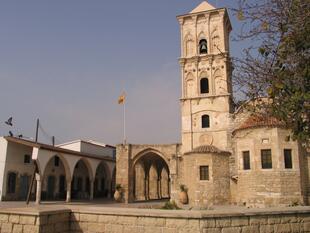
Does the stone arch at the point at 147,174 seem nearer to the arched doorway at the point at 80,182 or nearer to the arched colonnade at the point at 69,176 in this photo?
the arched colonnade at the point at 69,176

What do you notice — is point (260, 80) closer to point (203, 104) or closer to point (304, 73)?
point (304, 73)

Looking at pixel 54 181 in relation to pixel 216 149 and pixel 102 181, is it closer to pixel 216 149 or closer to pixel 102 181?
pixel 102 181

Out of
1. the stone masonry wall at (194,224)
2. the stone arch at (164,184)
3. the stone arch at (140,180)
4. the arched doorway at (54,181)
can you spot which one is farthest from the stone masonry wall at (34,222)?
the stone arch at (164,184)

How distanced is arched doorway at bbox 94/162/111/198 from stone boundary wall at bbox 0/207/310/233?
26.5 m

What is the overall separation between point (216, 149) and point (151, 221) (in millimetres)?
17200

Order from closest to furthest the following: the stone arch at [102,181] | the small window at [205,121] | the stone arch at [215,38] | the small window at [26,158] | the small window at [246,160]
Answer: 1. the small window at [246,160]
2. the small window at [26,158]
3. the small window at [205,121]
4. the stone arch at [215,38]
5. the stone arch at [102,181]

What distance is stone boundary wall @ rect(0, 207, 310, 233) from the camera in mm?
6195

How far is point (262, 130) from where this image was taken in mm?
19594

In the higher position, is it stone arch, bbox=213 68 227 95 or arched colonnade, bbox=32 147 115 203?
stone arch, bbox=213 68 227 95

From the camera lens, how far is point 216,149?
23078 mm

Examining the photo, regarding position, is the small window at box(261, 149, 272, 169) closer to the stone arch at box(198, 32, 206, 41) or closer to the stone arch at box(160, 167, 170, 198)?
the stone arch at box(198, 32, 206, 41)

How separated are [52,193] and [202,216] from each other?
23.7m

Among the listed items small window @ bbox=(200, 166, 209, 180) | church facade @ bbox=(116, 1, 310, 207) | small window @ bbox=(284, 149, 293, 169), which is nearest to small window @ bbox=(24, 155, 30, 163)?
church facade @ bbox=(116, 1, 310, 207)

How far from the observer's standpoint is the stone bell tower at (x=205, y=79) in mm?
25453
